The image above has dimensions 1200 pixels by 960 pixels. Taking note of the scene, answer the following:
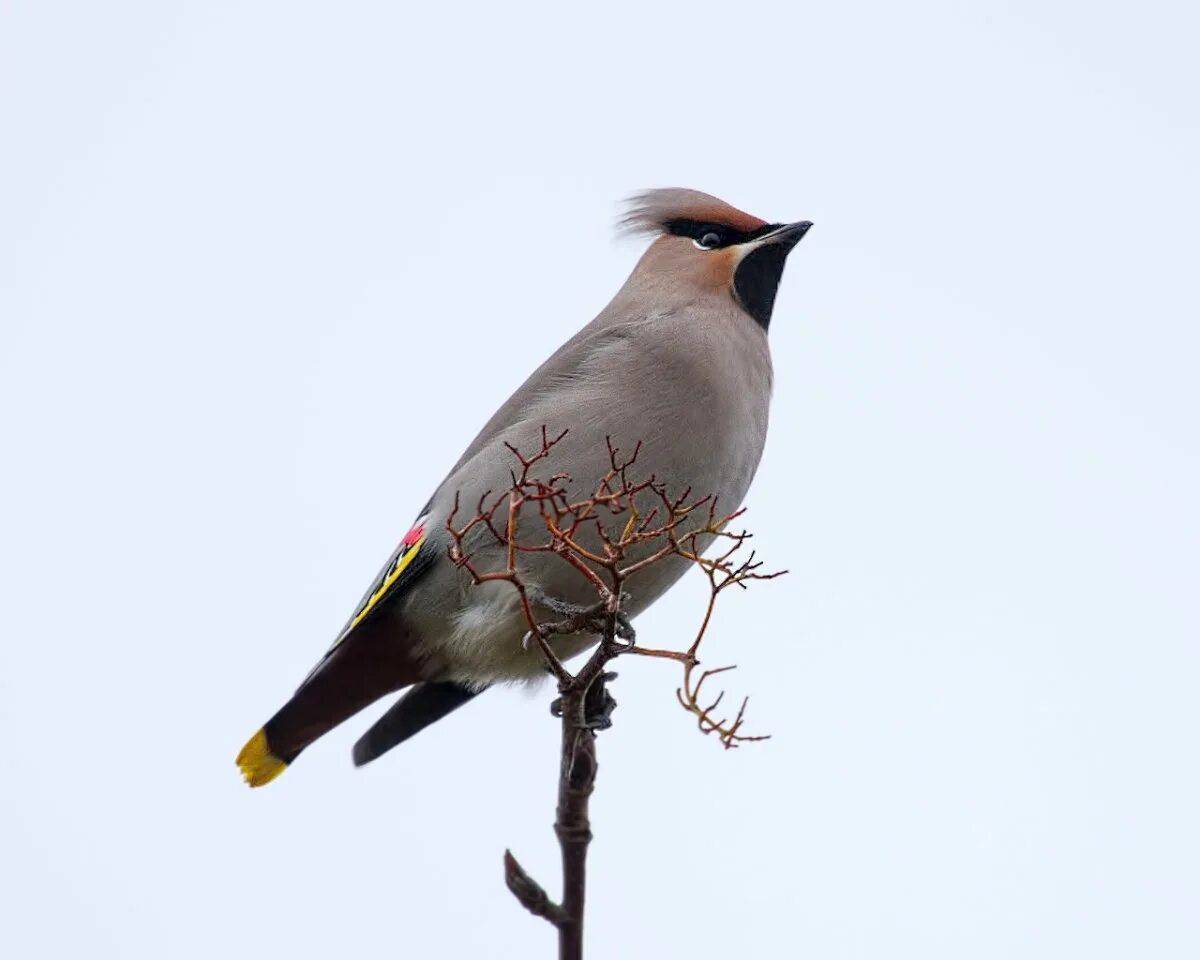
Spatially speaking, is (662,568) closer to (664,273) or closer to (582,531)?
(582,531)

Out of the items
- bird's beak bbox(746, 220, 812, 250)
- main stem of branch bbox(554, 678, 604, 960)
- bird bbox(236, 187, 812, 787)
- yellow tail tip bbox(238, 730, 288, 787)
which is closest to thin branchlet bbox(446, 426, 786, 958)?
main stem of branch bbox(554, 678, 604, 960)

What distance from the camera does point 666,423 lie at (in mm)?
4602

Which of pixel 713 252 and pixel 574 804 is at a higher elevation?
pixel 713 252

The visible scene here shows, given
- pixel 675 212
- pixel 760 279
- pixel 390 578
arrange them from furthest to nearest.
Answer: pixel 675 212 → pixel 760 279 → pixel 390 578

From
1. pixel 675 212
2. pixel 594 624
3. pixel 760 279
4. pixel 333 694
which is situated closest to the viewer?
pixel 594 624

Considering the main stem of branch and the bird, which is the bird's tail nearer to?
the bird

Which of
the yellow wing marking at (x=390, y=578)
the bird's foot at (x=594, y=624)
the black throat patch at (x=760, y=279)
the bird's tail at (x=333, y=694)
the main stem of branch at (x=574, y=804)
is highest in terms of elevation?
the black throat patch at (x=760, y=279)

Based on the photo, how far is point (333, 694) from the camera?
16.1ft

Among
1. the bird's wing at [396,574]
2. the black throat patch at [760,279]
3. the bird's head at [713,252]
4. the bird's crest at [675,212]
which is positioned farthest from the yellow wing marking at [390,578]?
the bird's crest at [675,212]

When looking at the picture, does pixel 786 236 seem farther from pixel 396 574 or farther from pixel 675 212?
pixel 396 574

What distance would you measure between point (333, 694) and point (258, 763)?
1.04ft

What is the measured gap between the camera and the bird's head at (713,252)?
543 centimetres

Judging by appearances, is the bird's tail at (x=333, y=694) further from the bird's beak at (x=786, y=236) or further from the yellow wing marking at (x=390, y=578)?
the bird's beak at (x=786, y=236)

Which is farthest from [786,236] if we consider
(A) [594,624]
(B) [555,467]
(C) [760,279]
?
(A) [594,624]
